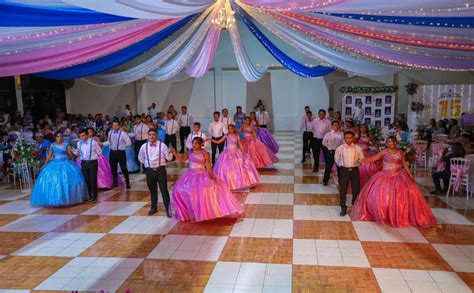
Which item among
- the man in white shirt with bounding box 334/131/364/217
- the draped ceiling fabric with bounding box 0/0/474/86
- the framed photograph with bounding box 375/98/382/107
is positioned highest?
the draped ceiling fabric with bounding box 0/0/474/86

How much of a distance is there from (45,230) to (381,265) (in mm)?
4557

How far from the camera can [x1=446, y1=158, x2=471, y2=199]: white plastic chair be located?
682cm

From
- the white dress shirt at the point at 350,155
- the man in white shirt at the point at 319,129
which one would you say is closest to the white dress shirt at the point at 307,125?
the man in white shirt at the point at 319,129

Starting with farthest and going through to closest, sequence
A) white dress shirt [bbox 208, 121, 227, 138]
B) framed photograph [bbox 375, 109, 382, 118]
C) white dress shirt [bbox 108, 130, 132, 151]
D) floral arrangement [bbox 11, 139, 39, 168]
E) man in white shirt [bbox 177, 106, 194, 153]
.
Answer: framed photograph [bbox 375, 109, 382, 118]
man in white shirt [bbox 177, 106, 194, 153]
white dress shirt [bbox 208, 121, 227, 138]
floral arrangement [bbox 11, 139, 39, 168]
white dress shirt [bbox 108, 130, 132, 151]

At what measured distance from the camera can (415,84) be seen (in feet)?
47.4

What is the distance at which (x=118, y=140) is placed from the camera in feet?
24.7

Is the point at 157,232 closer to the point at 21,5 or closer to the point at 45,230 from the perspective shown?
the point at 45,230

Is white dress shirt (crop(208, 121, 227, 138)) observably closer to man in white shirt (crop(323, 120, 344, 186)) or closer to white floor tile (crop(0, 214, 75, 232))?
man in white shirt (crop(323, 120, 344, 186))

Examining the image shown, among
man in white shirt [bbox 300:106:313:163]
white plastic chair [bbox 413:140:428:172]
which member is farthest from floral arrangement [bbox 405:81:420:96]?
man in white shirt [bbox 300:106:313:163]

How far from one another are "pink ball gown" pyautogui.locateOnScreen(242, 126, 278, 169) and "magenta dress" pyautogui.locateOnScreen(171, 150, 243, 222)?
324 cm

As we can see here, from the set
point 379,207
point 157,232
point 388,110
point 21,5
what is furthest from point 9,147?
point 388,110

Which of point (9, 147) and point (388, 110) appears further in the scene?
point (388, 110)

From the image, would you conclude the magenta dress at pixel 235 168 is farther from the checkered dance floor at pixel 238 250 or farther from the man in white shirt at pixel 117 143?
the man in white shirt at pixel 117 143

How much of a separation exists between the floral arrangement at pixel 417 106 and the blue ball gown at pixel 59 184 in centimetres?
1213
